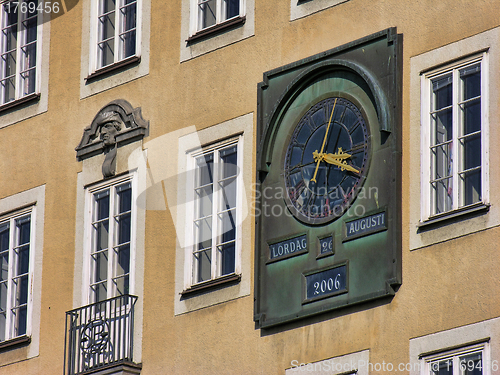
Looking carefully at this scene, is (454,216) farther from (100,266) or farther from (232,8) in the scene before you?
(100,266)

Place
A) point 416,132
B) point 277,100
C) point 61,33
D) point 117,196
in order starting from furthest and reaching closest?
point 61,33 < point 117,196 < point 277,100 < point 416,132

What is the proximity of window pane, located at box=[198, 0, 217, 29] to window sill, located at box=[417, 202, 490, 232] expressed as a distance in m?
4.66

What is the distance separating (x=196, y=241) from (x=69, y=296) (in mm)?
2145

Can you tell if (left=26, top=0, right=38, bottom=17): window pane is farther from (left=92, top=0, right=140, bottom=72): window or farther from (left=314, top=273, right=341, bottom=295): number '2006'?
(left=314, top=273, right=341, bottom=295): number '2006'

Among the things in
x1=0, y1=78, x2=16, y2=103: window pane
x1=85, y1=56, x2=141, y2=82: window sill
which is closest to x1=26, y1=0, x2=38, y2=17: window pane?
x1=0, y1=78, x2=16, y2=103: window pane

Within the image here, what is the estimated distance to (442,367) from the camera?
53.5ft

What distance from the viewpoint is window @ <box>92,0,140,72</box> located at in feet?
69.0

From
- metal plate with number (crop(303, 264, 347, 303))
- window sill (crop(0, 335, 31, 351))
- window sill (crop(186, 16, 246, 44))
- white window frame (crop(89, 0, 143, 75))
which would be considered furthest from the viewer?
white window frame (crop(89, 0, 143, 75))

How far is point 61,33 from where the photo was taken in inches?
863

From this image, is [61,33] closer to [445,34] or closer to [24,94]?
[24,94]

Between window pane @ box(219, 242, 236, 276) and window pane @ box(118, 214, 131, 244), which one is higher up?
window pane @ box(118, 214, 131, 244)

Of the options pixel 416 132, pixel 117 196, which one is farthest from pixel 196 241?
pixel 416 132

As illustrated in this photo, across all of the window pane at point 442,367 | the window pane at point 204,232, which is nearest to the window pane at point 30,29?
the window pane at point 204,232

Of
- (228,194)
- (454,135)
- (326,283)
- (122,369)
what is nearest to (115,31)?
(228,194)
